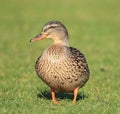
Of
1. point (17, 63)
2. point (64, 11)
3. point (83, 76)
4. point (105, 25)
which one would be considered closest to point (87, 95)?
point (83, 76)

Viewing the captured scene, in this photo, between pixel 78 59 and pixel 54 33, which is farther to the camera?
pixel 54 33

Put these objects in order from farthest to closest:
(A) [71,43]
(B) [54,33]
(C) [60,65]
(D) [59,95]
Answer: (A) [71,43] → (D) [59,95] → (B) [54,33] → (C) [60,65]

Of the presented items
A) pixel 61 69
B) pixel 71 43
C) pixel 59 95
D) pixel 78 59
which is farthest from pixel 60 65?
pixel 71 43

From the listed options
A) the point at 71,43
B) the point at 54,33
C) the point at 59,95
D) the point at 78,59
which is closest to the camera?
the point at 78,59

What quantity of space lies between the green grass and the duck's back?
1.12ft

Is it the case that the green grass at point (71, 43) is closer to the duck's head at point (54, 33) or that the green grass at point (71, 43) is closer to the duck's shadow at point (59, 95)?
the duck's shadow at point (59, 95)

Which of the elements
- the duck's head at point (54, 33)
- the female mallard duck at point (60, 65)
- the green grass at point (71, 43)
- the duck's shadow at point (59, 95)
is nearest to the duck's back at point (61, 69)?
the female mallard duck at point (60, 65)

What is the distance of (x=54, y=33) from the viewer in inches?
332

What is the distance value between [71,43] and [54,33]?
961 cm

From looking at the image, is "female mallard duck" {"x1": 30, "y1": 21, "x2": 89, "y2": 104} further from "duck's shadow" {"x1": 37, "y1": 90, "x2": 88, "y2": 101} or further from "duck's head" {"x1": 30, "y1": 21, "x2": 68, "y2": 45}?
"duck's shadow" {"x1": 37, "y1": 90, "x2": 88, "y2": 101}

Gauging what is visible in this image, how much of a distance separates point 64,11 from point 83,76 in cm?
1995

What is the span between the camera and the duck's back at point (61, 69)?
26.2ft

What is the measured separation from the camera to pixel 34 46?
17.3m

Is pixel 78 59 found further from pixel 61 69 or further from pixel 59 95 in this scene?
pixel 59 95
